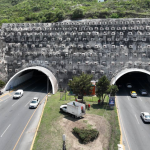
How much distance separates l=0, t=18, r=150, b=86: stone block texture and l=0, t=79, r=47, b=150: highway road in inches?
387

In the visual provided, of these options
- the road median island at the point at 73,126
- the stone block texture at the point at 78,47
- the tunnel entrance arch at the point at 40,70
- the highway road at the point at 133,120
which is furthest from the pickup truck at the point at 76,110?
the stone block texture at the point at 78,47

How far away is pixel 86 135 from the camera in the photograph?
23828mm

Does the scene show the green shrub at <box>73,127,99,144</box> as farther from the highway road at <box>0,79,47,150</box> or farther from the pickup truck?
the highway road at <box>0,79,47,150</box>

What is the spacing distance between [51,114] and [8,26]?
105 feet

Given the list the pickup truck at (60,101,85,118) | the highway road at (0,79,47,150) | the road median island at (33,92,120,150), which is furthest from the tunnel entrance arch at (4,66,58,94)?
the pickup truck at (60,101,85,118)

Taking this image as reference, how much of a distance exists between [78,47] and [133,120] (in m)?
24.2

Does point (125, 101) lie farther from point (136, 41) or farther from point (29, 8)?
point (29, 8)

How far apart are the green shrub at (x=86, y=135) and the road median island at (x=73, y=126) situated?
0.47 meters

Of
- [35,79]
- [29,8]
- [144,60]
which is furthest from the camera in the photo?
[29,8]

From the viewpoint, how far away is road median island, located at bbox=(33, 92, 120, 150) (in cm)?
2316

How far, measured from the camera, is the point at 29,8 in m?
83.4

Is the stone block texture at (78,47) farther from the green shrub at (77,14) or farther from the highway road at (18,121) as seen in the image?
the green shrub at (77,14)

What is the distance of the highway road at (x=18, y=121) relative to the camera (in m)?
23.3

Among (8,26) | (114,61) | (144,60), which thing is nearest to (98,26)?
(114,61)
